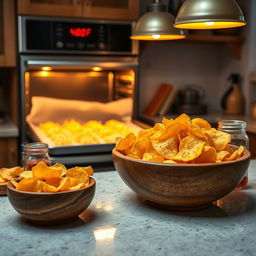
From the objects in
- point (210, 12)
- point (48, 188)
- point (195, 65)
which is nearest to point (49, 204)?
point (48, 188)

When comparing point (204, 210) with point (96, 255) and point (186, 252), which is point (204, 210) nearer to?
point (186, 252)

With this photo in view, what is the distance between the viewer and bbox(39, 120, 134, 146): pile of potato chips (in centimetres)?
236

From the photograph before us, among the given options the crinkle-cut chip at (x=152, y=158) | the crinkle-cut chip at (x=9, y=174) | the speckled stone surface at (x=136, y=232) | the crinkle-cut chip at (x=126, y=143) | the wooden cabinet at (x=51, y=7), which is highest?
the wooden cabinet at (x=51, y=7)

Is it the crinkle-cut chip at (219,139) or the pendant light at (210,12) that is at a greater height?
the pendant light at (210,12)

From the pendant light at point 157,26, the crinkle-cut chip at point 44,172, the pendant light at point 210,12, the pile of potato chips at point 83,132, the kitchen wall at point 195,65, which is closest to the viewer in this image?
Result: the crinkle-cut chip at point 44,172

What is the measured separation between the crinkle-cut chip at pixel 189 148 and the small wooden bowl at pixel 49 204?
244 millimetres

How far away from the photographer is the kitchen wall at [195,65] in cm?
344

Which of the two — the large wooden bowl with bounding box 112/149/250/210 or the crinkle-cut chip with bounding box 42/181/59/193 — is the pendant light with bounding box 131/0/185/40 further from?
the crinkle-cut chip with bounding box 42/181/59/193

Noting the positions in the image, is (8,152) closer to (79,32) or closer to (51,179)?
(79,32)

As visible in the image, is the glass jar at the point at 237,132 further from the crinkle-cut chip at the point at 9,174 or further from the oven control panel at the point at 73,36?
the oven control panel at the point at 73,36

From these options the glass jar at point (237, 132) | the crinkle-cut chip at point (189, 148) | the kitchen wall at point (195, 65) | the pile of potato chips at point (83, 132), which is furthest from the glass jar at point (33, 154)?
the kitchen wall at point (195, 65)

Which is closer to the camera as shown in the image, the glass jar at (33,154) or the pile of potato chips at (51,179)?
the pile of potato chips at (51,179)

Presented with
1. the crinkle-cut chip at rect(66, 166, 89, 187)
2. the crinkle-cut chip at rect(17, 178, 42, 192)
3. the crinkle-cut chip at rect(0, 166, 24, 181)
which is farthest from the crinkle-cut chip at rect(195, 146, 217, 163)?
the crinkle-cut chip at rect(0, 166, 24, 181)

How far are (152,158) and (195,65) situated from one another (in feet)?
→ 8.90
